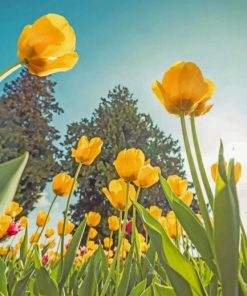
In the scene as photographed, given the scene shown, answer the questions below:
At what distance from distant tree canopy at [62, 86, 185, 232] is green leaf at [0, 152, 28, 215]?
1932 cm

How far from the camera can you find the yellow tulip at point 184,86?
81cm

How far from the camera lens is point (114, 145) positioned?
70.8 ft

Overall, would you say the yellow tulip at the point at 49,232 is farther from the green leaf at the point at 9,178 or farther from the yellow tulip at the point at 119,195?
the green leaf at the point at 9,178

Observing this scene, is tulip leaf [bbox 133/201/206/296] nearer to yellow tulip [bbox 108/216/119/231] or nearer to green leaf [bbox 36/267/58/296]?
green leaf [bbox 36/267/58/296]

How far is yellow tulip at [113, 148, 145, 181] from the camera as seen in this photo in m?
1.44

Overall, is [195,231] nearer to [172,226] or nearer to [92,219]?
[172,226]

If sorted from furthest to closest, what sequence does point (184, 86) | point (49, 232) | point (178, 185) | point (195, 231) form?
point (49, 232)
point (178, 185)
point (184, 86)
point (195, 231)

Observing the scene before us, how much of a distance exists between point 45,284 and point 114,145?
20.5 meters

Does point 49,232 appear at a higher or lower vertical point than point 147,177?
higher

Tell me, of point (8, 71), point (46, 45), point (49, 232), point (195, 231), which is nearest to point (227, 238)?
point (195, 231)

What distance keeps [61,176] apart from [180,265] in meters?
1.46

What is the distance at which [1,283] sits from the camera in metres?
1.31

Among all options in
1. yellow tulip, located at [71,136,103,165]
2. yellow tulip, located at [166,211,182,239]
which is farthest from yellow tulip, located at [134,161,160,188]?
yellow tulip, located at [166,211,182,239]

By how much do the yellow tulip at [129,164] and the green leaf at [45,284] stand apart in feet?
1.61
